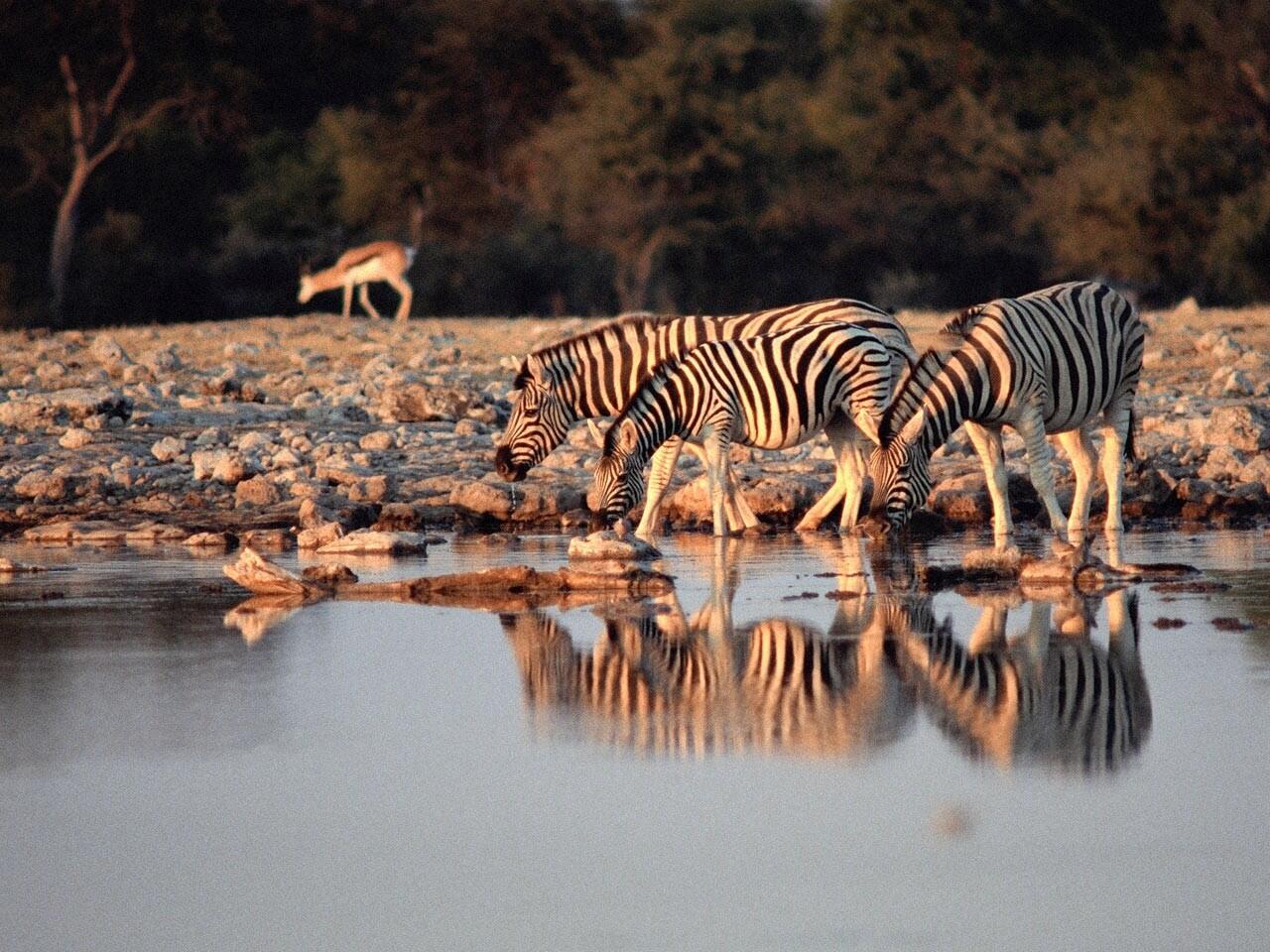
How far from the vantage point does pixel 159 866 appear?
5750mm

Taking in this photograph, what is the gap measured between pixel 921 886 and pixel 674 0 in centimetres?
5478

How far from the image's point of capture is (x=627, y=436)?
1268 centimetres

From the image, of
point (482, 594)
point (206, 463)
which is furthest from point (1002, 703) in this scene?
point (206, 463)

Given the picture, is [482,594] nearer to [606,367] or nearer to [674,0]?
[606,367]

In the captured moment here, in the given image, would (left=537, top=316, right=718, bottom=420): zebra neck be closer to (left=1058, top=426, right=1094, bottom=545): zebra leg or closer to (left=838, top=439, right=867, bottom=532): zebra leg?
(left=838, top=439, right=867, bottom=532): zebra leg

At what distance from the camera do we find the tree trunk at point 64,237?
38.4 m

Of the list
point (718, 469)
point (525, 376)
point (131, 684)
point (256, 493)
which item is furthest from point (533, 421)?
point (131, 684)

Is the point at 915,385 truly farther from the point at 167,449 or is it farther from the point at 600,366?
the point at 167,449

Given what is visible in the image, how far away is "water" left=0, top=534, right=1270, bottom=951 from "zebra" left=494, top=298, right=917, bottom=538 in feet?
13.4

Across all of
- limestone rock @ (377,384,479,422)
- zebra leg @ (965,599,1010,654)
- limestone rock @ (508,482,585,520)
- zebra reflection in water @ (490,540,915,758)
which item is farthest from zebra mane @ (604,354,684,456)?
limestone rock @ (377,384,479,422)

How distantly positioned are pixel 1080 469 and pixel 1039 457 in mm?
1145

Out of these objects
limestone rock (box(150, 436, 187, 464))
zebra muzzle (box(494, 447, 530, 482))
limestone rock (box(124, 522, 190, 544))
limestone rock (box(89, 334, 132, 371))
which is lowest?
limestone rock (box(124, 522, 190, 544))

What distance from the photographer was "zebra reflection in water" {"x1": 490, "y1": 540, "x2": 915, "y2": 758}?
282 inches

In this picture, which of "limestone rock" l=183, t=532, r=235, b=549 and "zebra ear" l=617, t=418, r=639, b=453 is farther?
"limestone rock" l=183, t=532, r=235, b=549
